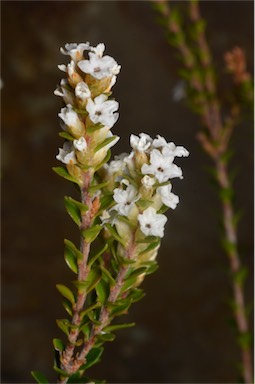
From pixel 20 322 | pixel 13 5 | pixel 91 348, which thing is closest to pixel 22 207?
pixel 20 322

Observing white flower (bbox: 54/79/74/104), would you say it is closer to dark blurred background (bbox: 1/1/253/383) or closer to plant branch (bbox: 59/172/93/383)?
plant branch (bbox: 59/172/93/383)

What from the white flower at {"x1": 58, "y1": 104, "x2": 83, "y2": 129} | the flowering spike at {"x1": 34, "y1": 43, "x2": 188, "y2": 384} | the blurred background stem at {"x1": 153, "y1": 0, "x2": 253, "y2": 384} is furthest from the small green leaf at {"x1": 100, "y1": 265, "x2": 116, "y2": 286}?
the blurred background stem at {"x1": 153, "y1": 0, "x2": 253, "y2": 384}

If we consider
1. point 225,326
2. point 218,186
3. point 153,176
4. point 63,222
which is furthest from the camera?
point 63,222

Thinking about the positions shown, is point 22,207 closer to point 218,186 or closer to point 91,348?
point 218,186

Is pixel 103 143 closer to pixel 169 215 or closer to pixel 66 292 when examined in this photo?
pixel 66 292

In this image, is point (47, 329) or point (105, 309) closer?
point (105, 309)

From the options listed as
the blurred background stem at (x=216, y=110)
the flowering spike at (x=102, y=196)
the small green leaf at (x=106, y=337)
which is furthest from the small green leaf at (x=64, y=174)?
the blurred background stem at (x=216, y=110)

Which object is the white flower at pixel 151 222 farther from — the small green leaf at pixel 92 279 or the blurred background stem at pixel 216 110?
the blurred background stem at pixel 216 110
